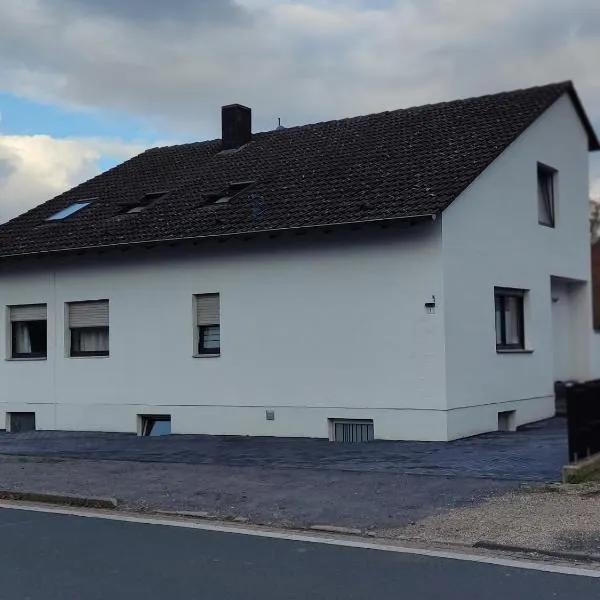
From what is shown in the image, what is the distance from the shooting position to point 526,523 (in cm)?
857

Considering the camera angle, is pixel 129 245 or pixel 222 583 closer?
pixel 222 583

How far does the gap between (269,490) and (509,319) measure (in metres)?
8.44

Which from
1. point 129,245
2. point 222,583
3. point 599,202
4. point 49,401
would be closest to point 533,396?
point 129,245

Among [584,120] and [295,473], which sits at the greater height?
[584,120]

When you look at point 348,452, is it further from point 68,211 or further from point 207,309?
point 68,211

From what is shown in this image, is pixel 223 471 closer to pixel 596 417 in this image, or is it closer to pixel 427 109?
pixel 596 417

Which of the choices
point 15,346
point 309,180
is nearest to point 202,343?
point 309,180

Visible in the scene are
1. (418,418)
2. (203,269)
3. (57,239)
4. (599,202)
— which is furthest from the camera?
(599,202)

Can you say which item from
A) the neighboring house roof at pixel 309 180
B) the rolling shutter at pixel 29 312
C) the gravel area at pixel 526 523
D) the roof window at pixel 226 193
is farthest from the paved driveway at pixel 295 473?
the roof window at pixel 226 193

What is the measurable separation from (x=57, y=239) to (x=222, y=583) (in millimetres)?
13684

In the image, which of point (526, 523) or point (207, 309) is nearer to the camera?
point (526, 523)

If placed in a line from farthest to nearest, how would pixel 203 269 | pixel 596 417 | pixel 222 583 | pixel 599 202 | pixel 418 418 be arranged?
pixel 599 202
pixel 203 269
pixel 418 418
pixel 596 417
pixel 222 583

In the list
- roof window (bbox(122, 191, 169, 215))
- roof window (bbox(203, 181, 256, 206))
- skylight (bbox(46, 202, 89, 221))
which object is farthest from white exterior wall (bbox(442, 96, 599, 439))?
skylight (bbox(46, 202, 89, 221))

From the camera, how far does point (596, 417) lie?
11930mm
